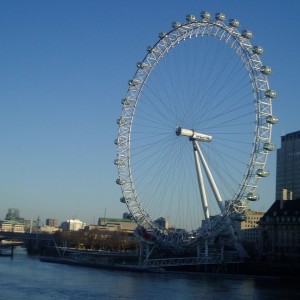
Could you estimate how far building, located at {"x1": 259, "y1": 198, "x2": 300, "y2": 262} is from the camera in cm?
4938

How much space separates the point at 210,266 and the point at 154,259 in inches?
211

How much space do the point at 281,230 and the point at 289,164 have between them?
47900 millimetres

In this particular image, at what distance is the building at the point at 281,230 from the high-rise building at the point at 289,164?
4119 cm

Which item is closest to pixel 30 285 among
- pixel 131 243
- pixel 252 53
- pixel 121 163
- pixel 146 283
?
pixel 146 283

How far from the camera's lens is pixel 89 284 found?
107 ft

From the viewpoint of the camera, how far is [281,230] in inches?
2019

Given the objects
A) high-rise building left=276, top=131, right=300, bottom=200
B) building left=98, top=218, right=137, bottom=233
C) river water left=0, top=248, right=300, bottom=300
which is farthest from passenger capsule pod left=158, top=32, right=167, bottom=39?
building left=98, top=218, right=137, bottom=233

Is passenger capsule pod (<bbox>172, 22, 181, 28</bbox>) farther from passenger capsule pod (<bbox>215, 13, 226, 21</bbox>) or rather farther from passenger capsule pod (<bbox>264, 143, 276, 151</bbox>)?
passenger capsule pod (<bbox>264, 143, 276, 151</bbox>)

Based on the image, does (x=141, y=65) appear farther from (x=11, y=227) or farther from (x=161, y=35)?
(x=11, y=227)

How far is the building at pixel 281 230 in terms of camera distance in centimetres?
4938

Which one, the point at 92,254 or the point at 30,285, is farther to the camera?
the point at 92,254

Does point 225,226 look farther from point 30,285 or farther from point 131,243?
point 131,243

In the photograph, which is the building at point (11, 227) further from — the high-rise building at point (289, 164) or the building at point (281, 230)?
the building at point (281, 230)

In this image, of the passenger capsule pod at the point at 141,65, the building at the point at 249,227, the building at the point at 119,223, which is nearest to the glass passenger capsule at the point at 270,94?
the passenger capsule pod at the point at 141,65
